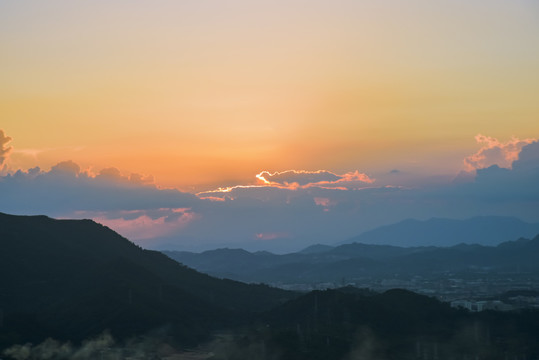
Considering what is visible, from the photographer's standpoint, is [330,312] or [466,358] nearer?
[466,358]

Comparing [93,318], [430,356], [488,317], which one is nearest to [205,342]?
[93,318]

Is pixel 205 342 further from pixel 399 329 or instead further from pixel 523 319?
pixel 523 319

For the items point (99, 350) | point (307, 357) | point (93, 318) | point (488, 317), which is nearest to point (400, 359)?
point (307, 357)

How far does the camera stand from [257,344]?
168 m

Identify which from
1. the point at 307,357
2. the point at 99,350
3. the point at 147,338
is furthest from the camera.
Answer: the point at 147,338

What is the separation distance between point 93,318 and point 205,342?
105ft

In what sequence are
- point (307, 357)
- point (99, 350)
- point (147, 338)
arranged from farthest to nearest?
1. point (147, 338)
2. point (99, 350)
3. point (307, 357)

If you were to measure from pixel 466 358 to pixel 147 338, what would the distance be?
82.5 metres

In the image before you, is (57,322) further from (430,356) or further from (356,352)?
(430,356)

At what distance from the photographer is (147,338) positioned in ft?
622

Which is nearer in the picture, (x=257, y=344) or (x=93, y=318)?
(x=257, y=344)

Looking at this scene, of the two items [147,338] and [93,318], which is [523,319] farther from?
[93,318]

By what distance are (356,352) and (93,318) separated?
76.5m

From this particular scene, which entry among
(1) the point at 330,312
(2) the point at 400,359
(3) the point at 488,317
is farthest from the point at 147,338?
(3) the point at 488,317
